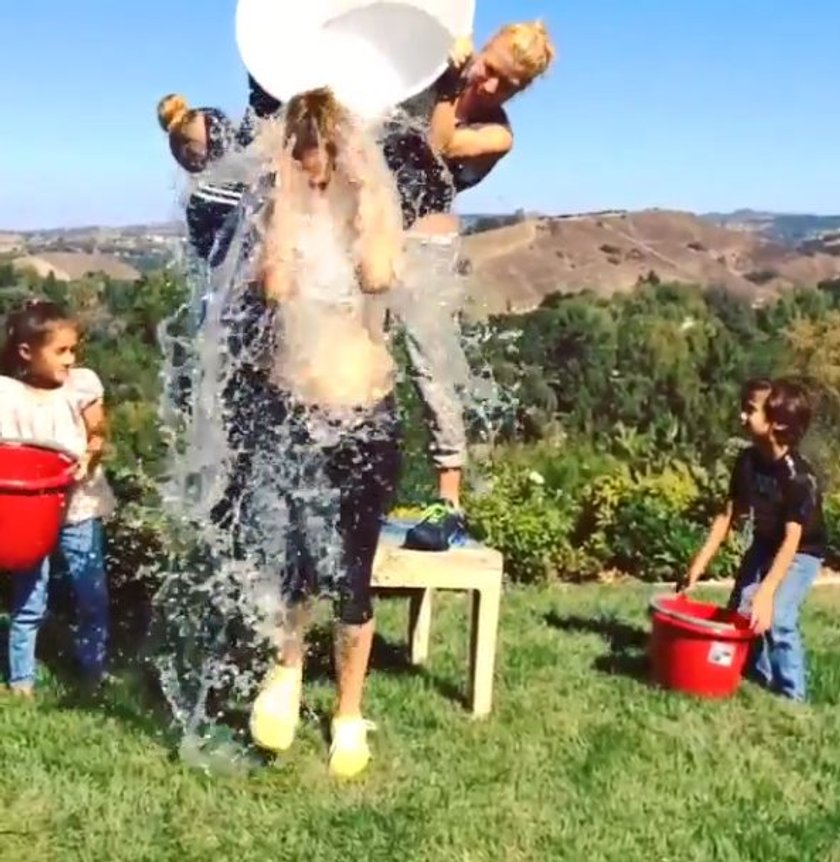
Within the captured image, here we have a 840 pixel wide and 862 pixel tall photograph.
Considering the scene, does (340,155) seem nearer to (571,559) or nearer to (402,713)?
(402,713)

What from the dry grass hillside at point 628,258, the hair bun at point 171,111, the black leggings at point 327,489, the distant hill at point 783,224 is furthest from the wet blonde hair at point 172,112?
the distant hill at point 783,224

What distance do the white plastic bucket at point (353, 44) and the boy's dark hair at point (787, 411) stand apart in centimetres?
164

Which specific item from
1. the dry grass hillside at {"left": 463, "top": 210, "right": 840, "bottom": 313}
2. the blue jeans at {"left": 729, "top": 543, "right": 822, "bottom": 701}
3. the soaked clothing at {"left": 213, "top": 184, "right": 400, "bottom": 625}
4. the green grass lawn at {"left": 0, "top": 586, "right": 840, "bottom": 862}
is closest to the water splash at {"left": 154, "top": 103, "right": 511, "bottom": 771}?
the soaked clothing at {"left": 213, "top": 184, "right": 400, "bottom": 625}

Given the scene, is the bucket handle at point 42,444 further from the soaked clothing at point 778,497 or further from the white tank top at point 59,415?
the soaked clothing at point 778,497

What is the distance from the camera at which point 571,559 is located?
7.12 m

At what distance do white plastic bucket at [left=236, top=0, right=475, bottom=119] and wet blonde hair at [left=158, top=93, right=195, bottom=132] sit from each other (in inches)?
15.4

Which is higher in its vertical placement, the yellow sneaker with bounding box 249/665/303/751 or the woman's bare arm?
the woman's bare arm

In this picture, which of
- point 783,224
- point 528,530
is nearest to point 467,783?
point 528,530

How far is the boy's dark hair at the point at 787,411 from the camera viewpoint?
16.5 ft

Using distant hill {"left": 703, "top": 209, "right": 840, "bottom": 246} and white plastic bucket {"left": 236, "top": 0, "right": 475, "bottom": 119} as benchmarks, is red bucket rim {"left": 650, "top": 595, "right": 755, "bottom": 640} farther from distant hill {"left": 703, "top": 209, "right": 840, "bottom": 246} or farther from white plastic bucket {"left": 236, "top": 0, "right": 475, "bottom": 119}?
distant hill {"left": 703, "top": 209, "right": 840, "bottom": 246}

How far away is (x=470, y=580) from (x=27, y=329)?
58.9 inches

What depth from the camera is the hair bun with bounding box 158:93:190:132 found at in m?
4.43

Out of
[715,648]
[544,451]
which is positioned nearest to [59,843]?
[715,648]

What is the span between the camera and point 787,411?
198 inches
